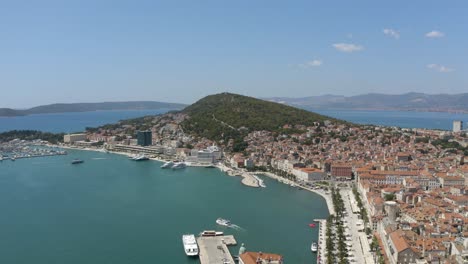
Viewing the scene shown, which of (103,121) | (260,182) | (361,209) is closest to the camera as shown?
(361,209)

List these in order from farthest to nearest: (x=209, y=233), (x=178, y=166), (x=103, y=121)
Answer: (x=103, y=121)
(x=178, y=166)
(x=209, y=233)

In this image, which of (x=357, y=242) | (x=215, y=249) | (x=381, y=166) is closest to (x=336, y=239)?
(x=357, y=242)

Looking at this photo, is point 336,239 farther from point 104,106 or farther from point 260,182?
point 104,106

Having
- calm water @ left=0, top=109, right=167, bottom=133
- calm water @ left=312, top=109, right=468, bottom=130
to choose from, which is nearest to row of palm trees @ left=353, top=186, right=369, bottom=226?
calm water @ left=0, top=109, right=167, bottom=133

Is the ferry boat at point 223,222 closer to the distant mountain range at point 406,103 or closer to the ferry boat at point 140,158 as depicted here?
the ferry boat at point 140,158

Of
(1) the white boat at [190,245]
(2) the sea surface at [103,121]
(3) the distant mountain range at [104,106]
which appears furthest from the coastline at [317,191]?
(3) the distant mountain range at [104,106]
